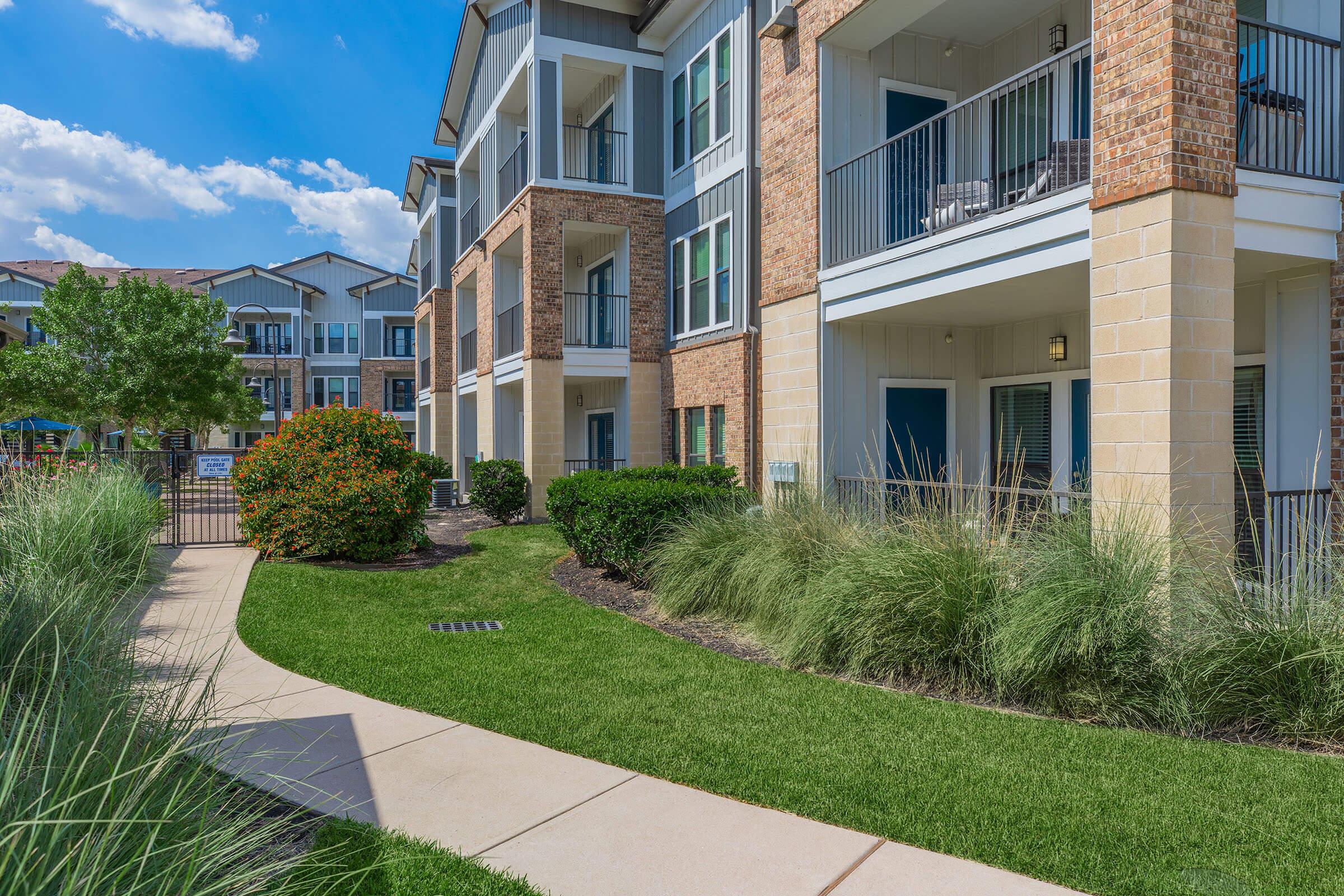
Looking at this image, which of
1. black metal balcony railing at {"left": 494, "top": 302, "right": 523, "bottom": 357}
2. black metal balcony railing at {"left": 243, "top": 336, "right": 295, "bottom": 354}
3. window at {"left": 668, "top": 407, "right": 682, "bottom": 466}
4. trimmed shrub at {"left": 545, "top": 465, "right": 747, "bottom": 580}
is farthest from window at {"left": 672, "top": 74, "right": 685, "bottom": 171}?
black metal balcony railing at {"left": 243, "top": 336, "right": 295, "bottom": 354}

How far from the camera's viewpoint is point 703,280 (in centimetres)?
1566

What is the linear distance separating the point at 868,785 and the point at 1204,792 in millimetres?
1608

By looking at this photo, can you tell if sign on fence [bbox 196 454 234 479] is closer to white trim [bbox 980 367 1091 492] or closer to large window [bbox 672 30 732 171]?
large window [bbox 672 30 732 171]

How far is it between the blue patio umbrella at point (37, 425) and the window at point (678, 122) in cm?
2134

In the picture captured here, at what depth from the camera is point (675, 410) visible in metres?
16.5

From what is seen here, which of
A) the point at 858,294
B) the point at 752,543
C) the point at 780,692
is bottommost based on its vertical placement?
the point at 780,692

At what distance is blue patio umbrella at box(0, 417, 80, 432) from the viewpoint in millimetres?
26386

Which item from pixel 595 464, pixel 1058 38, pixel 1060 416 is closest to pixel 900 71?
pixel 1058 38

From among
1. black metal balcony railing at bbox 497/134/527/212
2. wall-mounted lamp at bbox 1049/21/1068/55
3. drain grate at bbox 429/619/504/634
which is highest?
black metal balcony railing at bbox 497/134/527/212

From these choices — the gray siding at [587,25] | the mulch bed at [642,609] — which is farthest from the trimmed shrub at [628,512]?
the gray siding at [587,25]

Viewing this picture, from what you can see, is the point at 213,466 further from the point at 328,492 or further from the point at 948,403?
the point at 948,403

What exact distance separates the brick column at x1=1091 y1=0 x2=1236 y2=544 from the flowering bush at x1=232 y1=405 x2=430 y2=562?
9354 mm

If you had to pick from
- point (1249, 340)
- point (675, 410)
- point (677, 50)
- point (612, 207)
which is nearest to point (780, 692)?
point (1249, 340)

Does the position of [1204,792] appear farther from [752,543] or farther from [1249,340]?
[1249,340]
